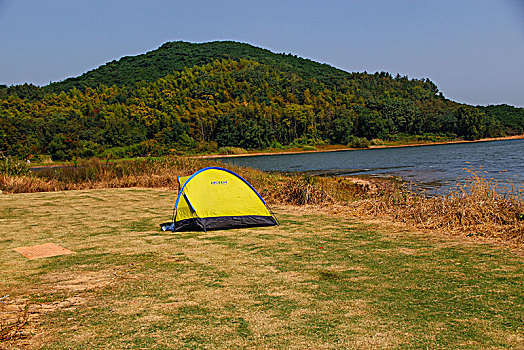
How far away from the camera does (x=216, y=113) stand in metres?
105

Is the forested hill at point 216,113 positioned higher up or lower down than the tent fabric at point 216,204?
higher up

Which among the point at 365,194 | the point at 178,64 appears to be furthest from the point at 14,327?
the point at 178,64

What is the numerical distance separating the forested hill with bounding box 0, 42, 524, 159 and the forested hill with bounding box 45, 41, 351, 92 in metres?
0.93

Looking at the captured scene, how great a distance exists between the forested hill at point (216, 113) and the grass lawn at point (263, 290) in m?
67.7

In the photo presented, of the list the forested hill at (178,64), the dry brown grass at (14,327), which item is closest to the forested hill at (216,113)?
the forested hill at (178,64)

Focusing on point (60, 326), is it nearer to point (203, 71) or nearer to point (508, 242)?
point (508, 242)

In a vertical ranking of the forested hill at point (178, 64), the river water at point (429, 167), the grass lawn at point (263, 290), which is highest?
the forested hill at point (178, 64)

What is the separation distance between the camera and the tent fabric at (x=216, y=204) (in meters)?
9.60

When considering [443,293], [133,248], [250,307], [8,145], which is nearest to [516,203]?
[443,293]

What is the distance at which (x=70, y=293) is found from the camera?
5.27 metres

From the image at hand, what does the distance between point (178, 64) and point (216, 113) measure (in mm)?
53978

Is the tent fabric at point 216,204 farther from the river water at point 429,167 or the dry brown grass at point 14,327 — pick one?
the river water at point 429,167

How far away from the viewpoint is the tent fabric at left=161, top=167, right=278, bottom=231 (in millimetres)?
9602

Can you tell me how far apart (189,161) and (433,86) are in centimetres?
16293
